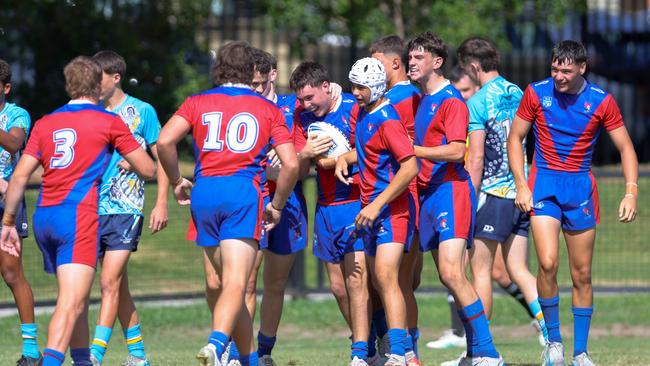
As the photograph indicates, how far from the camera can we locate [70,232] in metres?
7.55

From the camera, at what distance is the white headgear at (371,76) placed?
8289 mm

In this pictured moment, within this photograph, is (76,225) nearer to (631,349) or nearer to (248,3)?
(631,349)

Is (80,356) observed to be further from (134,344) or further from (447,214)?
(447,214)

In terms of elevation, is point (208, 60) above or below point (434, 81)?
above

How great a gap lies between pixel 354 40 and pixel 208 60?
2.66 metres

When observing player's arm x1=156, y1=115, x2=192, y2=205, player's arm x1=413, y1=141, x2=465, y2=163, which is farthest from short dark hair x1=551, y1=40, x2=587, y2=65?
player's arm x1=156, y1=115, x2=192, y2=205

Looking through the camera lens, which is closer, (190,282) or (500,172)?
(500,172)

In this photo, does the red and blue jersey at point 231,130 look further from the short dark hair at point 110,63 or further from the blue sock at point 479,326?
the blue sock at point 479,326

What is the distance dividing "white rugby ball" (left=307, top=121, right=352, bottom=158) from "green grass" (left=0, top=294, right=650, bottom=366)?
2.67 metres

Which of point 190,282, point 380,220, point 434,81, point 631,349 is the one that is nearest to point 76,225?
point 380,220

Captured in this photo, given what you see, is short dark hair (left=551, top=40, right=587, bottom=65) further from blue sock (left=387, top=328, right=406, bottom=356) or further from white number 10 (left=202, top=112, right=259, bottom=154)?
white number 10 (left=202, top=112, right=259, bottom=154)

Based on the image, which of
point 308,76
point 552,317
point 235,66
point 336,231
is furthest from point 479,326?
point 235,66

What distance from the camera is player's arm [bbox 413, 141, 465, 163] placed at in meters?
8.37

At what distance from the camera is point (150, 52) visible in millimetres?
20625
